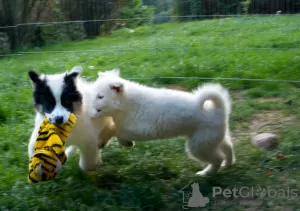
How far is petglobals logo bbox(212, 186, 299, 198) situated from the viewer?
3.75 m

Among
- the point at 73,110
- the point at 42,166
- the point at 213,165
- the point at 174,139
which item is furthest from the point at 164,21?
the point at 42,166

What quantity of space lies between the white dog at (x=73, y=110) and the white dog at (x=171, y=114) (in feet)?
0.49

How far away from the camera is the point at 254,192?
12.6 feet

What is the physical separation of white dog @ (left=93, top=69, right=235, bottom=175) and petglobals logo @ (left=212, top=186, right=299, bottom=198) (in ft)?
1.47

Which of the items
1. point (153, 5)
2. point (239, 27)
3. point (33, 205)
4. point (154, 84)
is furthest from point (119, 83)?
point (239, 27)

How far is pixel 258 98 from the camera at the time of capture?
20.8 ft

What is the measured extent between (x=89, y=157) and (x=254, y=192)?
1.50 meters

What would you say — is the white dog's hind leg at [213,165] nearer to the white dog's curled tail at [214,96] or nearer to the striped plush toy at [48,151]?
the white dog's curled tail at [214,96]

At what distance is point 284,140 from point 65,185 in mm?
2282

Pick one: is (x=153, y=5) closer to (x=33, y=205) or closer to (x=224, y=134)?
(x=224, y=134)

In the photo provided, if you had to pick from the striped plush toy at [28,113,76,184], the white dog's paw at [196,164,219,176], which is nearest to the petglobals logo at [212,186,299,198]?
the white dog's paw at [196,164,219,176]

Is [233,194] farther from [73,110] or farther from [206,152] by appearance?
[73,110]

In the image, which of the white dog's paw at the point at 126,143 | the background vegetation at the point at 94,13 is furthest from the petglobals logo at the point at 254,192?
the background vegetation at the point at 94,13

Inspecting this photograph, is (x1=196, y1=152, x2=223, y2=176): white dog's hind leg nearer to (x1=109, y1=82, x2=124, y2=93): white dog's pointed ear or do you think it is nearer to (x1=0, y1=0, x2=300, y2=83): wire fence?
(x1=109, y1=82, x2=124, y2=93): white dog's pointed ear
